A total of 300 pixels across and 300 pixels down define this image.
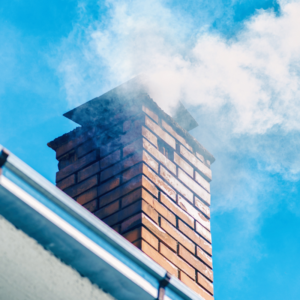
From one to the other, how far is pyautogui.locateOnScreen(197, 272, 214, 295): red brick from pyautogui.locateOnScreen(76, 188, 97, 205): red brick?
841 millimetres

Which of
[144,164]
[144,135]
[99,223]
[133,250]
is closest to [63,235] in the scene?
[99,223]

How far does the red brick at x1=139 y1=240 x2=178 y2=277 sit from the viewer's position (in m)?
2.43

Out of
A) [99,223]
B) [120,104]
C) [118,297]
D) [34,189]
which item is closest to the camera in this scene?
[34,189]

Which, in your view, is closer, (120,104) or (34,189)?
(34,189)

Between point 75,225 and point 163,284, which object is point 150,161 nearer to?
point 163,284

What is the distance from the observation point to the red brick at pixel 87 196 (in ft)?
9.33

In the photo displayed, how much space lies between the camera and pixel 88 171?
2.98 m

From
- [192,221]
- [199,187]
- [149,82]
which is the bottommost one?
[192,221]

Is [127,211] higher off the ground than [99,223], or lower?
higher

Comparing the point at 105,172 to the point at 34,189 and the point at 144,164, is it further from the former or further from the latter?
the point at 34,189

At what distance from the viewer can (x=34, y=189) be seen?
1.61 m

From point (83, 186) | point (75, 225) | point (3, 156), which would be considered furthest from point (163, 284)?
point (83, 186)

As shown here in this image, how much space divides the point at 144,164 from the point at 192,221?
557mm

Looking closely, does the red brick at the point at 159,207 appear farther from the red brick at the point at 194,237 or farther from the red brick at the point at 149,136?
the red brick at the point at 149,136
